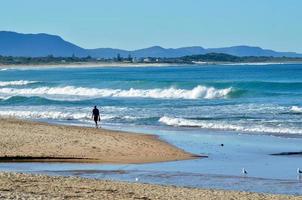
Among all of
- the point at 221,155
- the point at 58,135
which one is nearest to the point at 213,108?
the point at 58,135

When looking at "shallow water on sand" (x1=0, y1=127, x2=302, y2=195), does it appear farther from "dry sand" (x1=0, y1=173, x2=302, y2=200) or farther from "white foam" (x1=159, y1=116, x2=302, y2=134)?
"white foam" (x1=159, y1=116, x2=302, y2=134)

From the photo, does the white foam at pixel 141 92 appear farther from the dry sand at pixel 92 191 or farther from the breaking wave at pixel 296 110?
the dry sand at pixel 92 191

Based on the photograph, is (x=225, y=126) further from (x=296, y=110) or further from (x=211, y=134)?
(x=296, y=110)

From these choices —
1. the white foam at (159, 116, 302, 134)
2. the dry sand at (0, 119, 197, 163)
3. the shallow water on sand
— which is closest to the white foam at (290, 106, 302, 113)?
the white foam at (159, 116, 302, 134)

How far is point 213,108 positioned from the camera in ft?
133

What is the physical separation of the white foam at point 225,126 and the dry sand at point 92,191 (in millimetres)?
13684

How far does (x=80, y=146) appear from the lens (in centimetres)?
2227

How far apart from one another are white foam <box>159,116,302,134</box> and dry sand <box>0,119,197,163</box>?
420 cm

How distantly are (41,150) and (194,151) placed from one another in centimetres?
459

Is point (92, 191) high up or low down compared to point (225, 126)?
up

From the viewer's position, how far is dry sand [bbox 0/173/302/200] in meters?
12.9

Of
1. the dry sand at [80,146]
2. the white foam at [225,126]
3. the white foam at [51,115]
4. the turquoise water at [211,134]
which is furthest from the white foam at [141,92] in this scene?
the dry sand at [80,146]

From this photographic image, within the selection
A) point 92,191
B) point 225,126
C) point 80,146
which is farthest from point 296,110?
point 92,191

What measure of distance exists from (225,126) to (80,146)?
9084 mm
